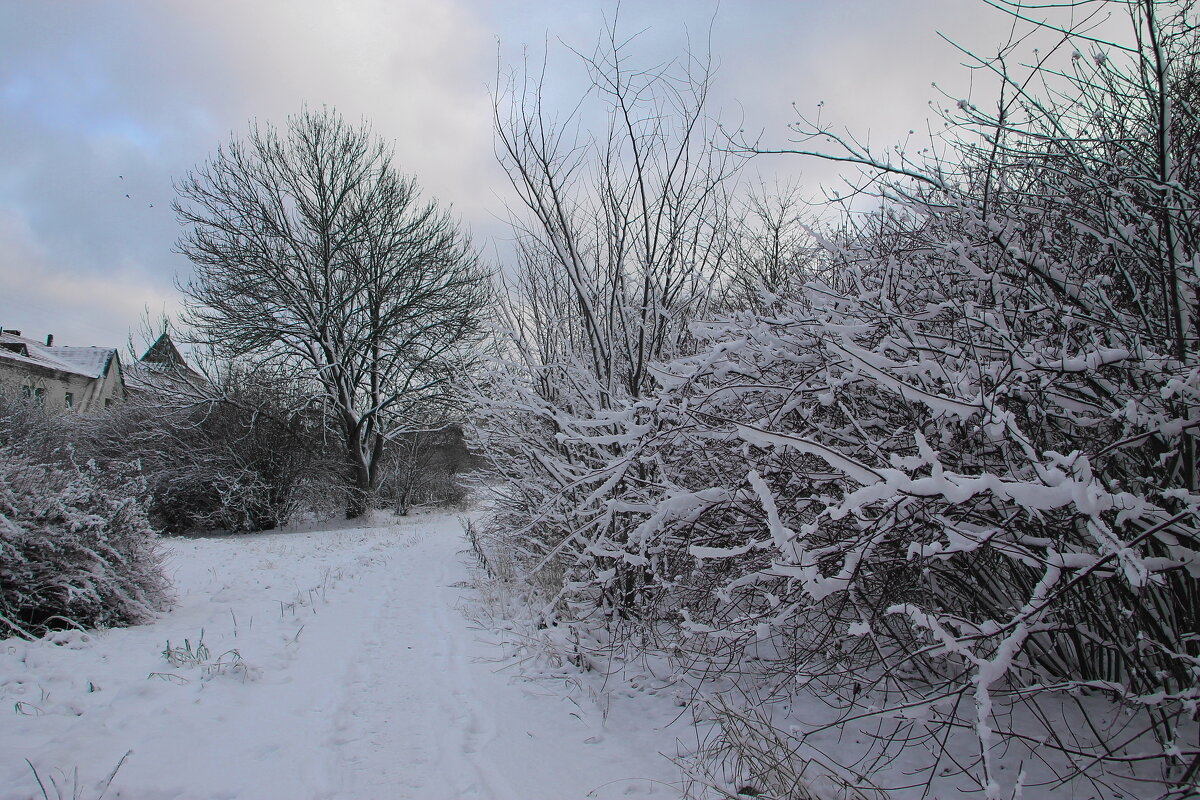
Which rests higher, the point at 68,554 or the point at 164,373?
the point at 164,373

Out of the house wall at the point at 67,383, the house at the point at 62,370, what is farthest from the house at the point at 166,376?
the house wall at the point at 67,383

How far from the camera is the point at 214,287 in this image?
15.1m

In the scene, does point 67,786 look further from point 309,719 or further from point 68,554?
point 68,554

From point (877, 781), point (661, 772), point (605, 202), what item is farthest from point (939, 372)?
point (605, 202)

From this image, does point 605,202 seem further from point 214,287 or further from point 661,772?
point 214,287

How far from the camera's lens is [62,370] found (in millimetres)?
32906

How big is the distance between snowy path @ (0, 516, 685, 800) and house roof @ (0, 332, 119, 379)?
36070 millimetres

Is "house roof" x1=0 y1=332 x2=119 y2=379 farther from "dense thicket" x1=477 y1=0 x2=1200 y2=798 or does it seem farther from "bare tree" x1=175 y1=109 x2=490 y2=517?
"dense thicket" x1=477 y1=0 x2=1200 y2=798

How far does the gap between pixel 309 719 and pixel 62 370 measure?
136ft

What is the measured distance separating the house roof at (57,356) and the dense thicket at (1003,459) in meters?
39.6

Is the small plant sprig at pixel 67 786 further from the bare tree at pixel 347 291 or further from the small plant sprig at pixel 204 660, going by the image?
the bare tree at pixel 347 291

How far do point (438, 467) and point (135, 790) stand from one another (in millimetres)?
20129

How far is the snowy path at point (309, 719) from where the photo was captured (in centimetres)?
249

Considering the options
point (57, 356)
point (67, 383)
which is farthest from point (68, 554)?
point (57, 356)
